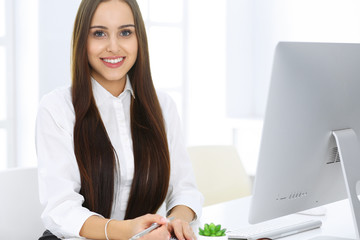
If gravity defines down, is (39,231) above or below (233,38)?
below

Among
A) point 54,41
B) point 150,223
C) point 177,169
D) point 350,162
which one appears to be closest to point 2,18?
point 54,41

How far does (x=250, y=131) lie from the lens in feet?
13.3

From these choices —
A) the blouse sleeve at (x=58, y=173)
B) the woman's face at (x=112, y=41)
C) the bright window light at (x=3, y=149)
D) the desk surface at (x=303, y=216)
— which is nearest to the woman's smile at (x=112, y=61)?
the woman's face at (x=112, y=41)

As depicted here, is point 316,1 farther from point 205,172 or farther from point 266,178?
point 266,178

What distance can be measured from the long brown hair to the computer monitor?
0.62m

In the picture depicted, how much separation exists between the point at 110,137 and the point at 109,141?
0.17ft

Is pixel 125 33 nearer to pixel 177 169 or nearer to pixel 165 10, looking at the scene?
pixel 177 169

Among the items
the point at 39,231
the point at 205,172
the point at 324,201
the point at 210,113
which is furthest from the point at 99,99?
the point at 210,113

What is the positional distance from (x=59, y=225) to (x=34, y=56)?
1.44 meters

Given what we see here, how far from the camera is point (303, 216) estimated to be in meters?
1.69

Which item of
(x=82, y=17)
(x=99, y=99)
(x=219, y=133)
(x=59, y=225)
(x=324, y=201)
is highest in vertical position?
(x=82, y=17)

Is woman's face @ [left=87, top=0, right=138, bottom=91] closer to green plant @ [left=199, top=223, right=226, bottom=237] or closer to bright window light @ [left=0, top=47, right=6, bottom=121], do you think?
green plant @ [left=199, top=223, right=226, bottom=237]

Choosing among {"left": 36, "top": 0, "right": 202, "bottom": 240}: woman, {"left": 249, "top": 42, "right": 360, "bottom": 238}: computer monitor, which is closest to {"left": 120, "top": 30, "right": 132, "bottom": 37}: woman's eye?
{"left": 36, "top": 0, "right": 202, "bottom": 240}: woman

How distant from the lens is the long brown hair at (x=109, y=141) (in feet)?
5.48
